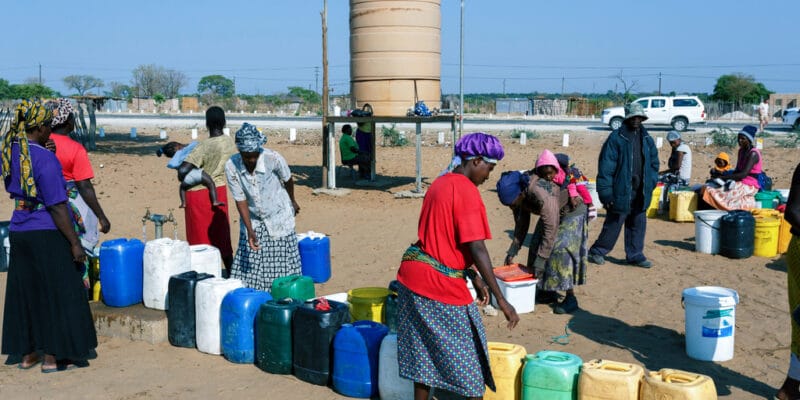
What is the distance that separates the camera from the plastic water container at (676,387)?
149 inches

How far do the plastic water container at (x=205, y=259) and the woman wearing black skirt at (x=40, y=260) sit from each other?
1057 millimetres

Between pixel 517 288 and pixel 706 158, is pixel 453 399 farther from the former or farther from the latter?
pixel 706 158

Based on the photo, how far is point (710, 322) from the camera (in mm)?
5305

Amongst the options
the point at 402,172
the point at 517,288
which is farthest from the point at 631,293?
the point at 402,172

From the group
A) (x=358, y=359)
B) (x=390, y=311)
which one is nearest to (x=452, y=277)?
(x=358, y=359)

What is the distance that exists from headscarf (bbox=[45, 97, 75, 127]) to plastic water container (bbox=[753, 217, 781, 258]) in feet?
24.0

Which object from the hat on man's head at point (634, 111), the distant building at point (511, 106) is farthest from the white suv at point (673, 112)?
the distant building at point (511, 106)

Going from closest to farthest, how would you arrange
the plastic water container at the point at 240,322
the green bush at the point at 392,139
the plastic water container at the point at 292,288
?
the plastic water container at the point at 240,322 → the plastic water container at the point at 292,288 → the green bush at the point at 392,139

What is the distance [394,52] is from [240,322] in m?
8.87

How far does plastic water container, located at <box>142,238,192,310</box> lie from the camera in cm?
581

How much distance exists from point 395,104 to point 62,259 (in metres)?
9.12

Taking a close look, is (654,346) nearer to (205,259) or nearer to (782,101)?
(205,259)

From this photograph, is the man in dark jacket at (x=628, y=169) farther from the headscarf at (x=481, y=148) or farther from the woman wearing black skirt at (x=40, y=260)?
the woman wearing black skirt at (x=40, y=260)

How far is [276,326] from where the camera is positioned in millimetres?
5051
